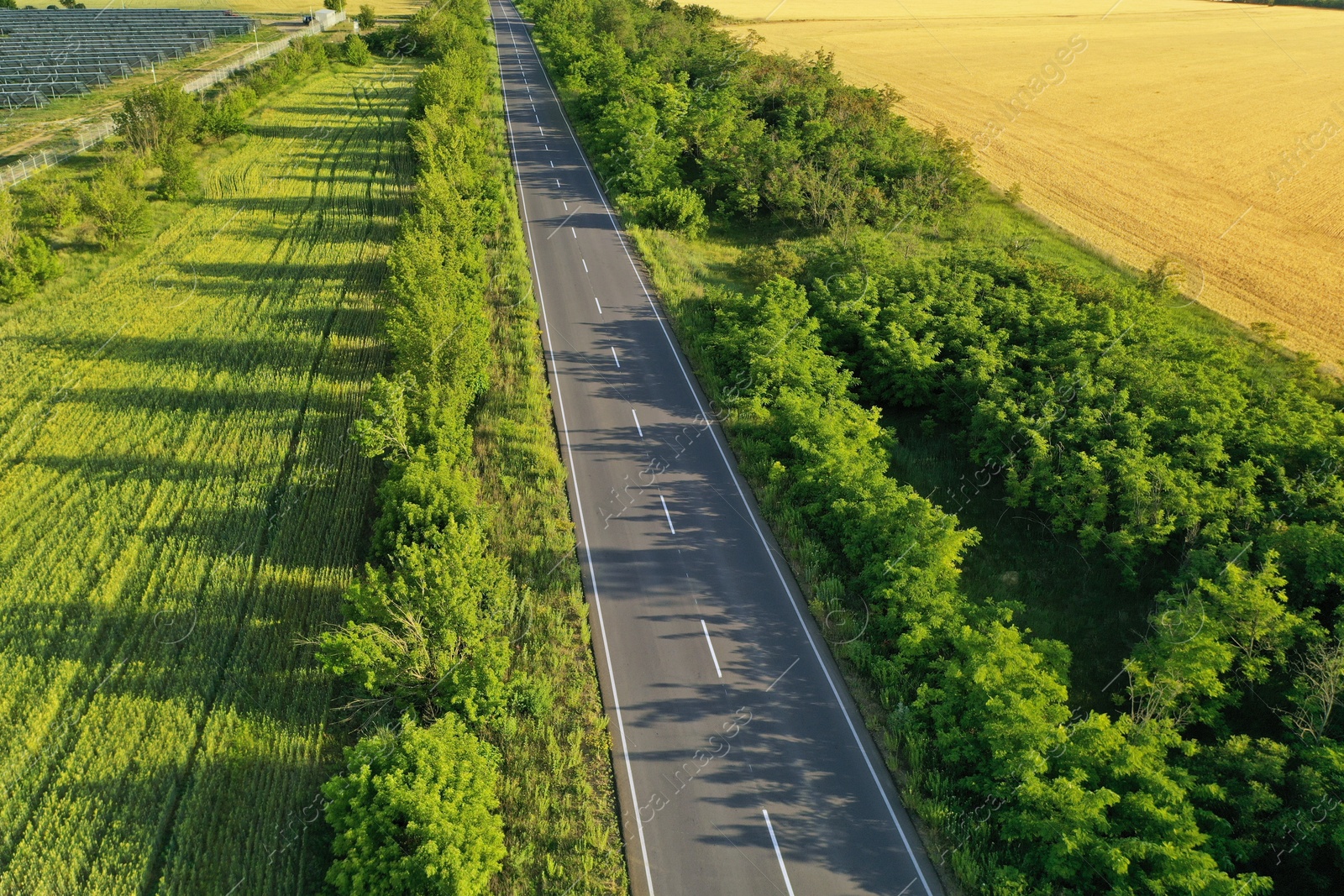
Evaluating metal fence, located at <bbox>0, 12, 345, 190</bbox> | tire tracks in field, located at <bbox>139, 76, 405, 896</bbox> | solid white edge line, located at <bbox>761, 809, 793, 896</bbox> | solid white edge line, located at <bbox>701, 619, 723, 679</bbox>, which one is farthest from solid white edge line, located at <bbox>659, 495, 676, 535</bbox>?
metal fence, located at <bbox>0, 12, 345, 190</bbox>

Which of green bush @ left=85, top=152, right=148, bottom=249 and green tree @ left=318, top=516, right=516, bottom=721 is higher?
green bush @ left=85, top=152, right=148, bottom=249

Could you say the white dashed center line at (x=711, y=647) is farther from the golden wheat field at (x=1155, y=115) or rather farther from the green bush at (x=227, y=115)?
the green bush at (x=227, y=115)

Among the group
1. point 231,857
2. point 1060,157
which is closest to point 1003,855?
point 231,857

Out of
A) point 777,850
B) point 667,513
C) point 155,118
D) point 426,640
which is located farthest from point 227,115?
point 777,850

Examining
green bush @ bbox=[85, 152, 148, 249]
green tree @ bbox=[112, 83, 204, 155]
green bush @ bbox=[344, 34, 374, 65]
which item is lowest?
green bush @ bbox=[85, 152, 148, 249]

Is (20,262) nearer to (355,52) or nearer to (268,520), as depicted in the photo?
(268,520)

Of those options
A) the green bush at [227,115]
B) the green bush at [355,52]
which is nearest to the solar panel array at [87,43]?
the green bush at [227,115]

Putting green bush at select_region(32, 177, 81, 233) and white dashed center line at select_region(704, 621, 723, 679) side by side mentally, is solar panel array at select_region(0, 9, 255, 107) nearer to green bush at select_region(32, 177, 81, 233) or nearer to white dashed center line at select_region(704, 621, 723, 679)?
green bush at select_region(32, 177, 81, 233)

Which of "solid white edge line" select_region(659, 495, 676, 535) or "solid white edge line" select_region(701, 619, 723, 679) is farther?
"solid white edge line" select_region(659, 495, 676, 535)
